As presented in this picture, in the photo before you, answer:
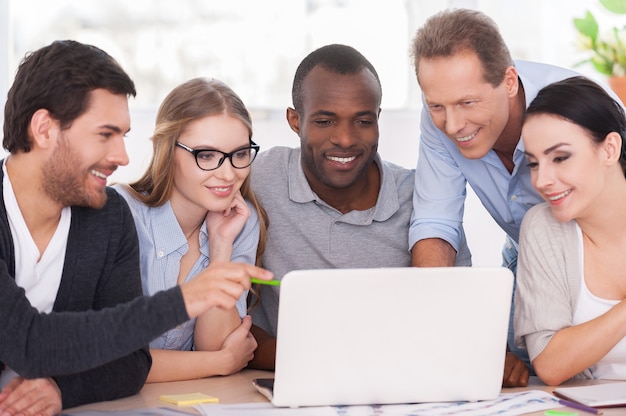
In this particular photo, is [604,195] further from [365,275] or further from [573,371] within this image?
[365,275]

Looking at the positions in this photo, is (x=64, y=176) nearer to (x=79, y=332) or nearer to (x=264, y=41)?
(x=79, y=332)

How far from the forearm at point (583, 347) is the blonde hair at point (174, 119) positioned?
0.92m

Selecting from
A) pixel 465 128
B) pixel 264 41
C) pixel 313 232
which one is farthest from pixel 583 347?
pixel 264 41

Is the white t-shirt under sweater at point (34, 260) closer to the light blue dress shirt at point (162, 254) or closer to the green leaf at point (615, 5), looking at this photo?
the light blue dress shirt at point (162, 254)

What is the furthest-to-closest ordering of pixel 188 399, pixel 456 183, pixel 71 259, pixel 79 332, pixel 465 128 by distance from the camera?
pixel 456 183 < pixel 465 128 < pixel 71 259 < pixel 188 399 < pixel 79 332

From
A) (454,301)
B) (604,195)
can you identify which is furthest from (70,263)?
(604,195)

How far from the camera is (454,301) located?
156 cm

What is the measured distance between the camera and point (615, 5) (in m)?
3.54

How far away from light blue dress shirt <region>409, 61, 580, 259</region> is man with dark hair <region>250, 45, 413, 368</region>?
0.10 meters

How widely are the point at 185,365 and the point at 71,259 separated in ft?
1.17

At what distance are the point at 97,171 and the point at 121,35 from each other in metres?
2.13

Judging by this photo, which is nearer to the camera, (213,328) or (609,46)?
(213,328)

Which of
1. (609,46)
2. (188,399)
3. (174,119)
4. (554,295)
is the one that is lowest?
(188,399)

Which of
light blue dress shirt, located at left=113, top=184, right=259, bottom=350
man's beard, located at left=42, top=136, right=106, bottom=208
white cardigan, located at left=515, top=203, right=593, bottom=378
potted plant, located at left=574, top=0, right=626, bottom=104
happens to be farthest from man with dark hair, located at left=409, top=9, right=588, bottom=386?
potted plant, located at left=574, top=0, right=626, bottom=104
